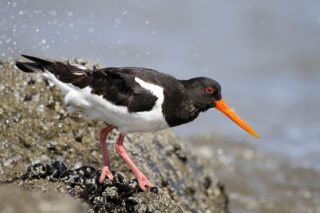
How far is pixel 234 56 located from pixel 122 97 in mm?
9808

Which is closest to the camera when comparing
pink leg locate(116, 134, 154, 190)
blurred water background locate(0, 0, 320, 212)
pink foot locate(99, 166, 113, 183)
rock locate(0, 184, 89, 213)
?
rock locate(0, 184, 89, 213)

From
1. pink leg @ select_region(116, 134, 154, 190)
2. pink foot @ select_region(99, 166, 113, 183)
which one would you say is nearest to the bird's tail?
pink leg @ select_region(116, 134, 154, 190)

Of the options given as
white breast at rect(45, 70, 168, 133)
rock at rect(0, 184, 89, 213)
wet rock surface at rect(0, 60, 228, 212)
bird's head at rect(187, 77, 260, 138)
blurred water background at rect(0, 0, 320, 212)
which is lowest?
blurred water background at rect(0, 0, 320, 212)

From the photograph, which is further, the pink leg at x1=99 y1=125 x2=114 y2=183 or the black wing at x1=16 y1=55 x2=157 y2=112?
the black wing at x1=16 y1=55 x2=157 y2=112

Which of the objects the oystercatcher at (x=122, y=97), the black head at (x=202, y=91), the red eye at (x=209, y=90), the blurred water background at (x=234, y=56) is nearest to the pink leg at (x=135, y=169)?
the oystercatcher at (x=122, y=97)

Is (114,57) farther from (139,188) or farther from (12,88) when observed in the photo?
(139,188)

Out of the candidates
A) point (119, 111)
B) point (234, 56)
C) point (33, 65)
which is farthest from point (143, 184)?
point (234, 56)

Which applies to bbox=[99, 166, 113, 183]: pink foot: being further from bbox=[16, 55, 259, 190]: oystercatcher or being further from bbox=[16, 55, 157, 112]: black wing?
bbox=[16, 55, 157, 112]: black wing

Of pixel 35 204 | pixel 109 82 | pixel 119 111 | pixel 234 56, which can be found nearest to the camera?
pixel 35 204

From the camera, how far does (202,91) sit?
19.1 feet

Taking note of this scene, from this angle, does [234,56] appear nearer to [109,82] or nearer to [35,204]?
[109,82]

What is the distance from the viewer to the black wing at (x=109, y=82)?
5.34m

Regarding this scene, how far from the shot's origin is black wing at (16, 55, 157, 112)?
17.5 ft

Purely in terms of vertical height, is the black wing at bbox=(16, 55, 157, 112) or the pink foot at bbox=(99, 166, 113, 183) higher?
the black wing at bbox=(16, 55, 157, 112)
